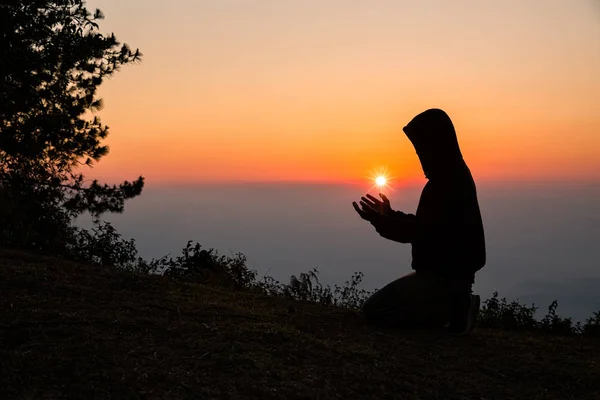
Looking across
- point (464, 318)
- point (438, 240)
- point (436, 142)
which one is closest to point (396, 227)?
point (438, 240)

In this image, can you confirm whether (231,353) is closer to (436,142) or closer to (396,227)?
(396,227)

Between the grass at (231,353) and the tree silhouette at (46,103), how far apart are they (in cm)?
105

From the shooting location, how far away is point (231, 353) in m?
4.99

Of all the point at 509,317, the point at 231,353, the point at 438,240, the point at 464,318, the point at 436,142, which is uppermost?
the point at 436,142

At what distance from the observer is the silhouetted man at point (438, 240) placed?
22.0ft

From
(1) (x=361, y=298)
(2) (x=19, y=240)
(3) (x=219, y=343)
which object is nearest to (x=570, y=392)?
(3) (x=219, y=343)

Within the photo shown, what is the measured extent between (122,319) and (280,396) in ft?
7.28

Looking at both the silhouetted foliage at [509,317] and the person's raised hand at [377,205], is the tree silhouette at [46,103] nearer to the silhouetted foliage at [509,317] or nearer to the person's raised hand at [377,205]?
the person's raised hand at [377,205]

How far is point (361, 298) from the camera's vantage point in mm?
10000

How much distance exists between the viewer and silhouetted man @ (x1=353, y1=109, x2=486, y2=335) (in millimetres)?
6711

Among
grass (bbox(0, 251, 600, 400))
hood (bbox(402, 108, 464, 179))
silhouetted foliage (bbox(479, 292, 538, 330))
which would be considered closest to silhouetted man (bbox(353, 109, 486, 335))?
hood (bbox(402, 108, 464, 179))

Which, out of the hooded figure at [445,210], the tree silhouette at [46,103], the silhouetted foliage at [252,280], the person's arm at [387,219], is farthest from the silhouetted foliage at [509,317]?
the tree silhouette at [46,103]

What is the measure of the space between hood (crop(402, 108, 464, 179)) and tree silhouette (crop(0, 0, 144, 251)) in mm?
3705

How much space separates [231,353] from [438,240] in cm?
284
